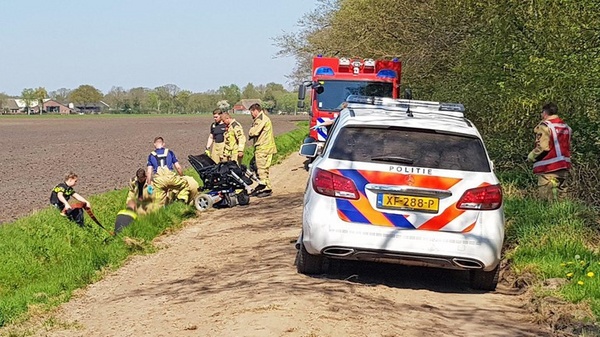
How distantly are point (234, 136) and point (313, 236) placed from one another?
362 inches

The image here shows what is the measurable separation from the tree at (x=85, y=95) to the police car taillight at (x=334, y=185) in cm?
18265

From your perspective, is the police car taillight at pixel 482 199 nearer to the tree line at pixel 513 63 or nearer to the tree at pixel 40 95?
the tree line at pixel 513 63

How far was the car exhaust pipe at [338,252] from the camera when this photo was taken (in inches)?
290

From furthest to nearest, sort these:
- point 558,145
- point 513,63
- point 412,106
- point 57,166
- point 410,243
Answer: point 57,166 < point 513,63 < point 558,145 < point 412,106 < point 410,243

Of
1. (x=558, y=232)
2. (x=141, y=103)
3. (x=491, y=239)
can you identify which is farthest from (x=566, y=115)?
(x=141, y=103)

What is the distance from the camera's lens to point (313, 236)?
7.51 m

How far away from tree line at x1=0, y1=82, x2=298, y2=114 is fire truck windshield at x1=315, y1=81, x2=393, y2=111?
5693 inches

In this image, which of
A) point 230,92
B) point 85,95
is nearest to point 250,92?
point 230,92

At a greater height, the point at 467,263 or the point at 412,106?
the point at 412,106

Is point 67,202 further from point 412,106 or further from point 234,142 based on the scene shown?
point 412,106

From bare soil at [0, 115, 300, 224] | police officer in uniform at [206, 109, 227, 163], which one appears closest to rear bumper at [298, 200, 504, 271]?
bare soil at [0, 115, 300, 224]

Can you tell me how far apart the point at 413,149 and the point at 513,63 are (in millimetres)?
6315

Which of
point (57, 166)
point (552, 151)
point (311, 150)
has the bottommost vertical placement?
point (57, 166)

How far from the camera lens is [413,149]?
7.56 meters
